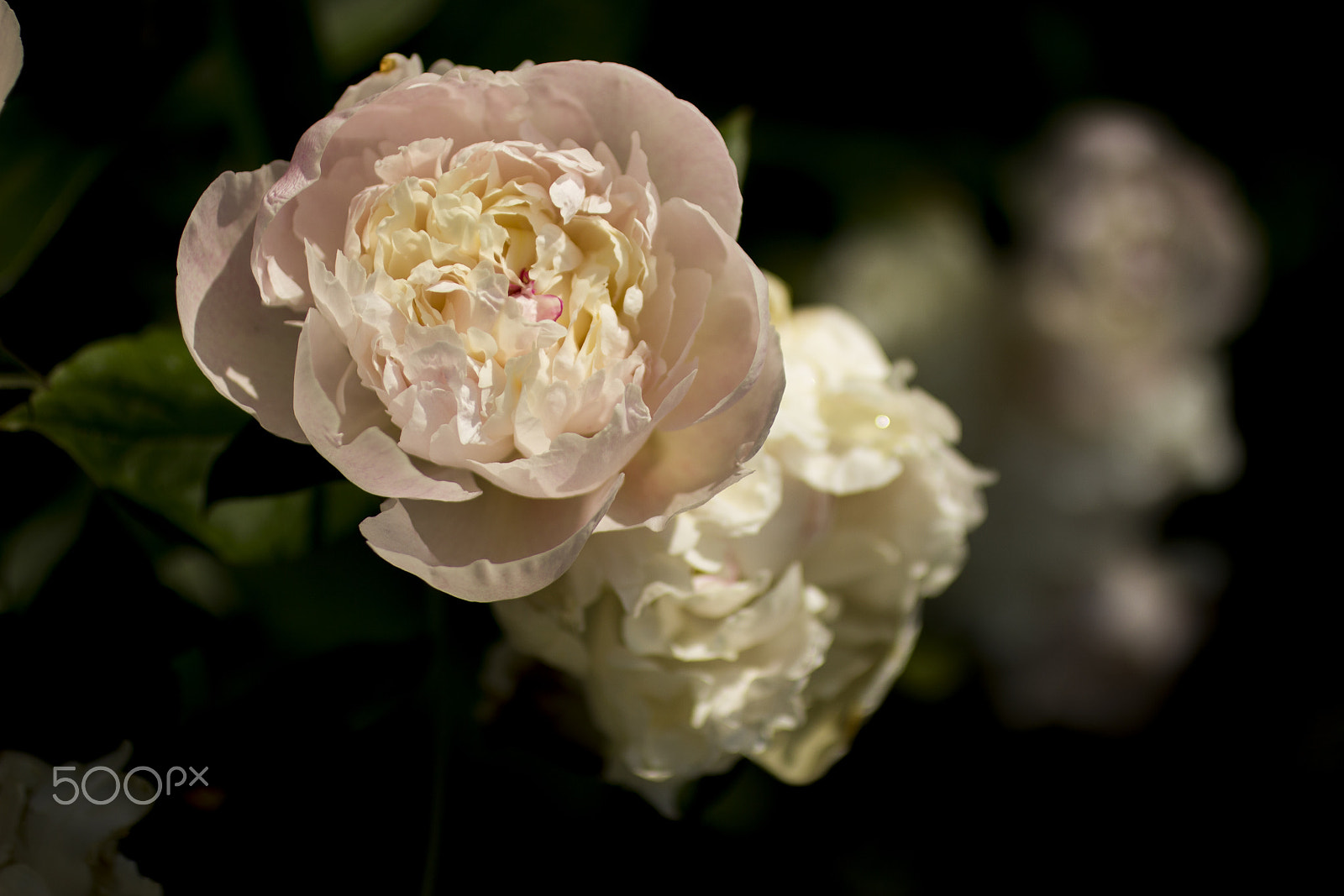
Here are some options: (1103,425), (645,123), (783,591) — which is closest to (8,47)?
(645,123)

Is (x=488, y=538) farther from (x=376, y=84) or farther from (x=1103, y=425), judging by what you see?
(x=1103, y=425)

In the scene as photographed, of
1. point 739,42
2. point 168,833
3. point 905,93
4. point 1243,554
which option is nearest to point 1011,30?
point 905,93

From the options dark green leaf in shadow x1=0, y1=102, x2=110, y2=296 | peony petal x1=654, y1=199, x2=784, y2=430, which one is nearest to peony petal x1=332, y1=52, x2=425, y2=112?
peony petal x1=654, y1=199, x2=784, y2=430

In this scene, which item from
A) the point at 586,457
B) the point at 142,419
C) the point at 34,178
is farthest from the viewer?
the point at 34,178

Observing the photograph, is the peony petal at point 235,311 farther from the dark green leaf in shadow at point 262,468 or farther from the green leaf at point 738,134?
the green leaf at point 738,134

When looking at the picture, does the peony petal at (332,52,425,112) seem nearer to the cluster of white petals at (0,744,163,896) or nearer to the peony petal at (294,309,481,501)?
the peony petal at (294,309,481,501)

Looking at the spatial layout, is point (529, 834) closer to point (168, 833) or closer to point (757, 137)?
point (168, 833)

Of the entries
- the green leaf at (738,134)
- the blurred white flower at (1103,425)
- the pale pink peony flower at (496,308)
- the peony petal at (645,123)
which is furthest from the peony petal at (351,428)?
the blurred white flower at (1103,425)
